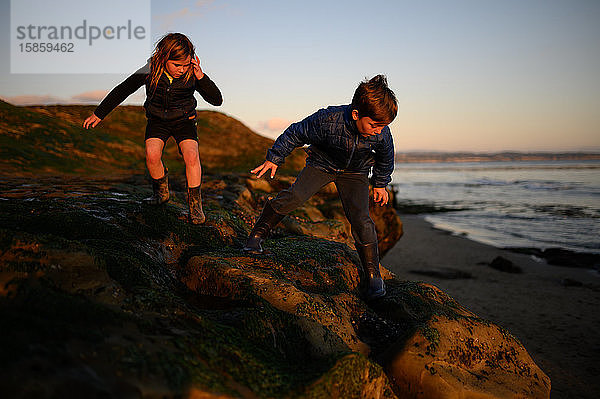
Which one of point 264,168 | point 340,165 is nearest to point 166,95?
point 264,168

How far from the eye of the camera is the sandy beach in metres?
5.42

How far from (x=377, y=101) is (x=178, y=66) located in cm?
238

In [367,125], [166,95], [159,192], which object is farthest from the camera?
[159,192]

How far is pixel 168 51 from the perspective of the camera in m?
4.52

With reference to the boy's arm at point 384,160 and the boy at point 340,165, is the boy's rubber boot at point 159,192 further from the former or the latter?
the boy's arm at point 384,160

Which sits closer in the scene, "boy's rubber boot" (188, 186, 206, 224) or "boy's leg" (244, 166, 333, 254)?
"boy's leg" (244, 166, 333, 254)

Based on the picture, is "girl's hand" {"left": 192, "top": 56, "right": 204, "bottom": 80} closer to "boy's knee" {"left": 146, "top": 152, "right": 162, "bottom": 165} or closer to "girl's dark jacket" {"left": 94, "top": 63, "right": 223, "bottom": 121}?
"girl's dark jacket" {"left": 94, "top": 63, "right": 223, "bottom": 121}

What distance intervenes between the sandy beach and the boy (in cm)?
285

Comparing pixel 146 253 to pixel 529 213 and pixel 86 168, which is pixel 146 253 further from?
pixel 529 213

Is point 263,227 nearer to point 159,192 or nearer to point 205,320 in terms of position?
point 159,192

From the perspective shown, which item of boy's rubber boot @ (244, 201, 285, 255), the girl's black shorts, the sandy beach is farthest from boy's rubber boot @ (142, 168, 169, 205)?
the sandy beach

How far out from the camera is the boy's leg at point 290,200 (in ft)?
14.9

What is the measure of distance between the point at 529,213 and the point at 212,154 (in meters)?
18.2

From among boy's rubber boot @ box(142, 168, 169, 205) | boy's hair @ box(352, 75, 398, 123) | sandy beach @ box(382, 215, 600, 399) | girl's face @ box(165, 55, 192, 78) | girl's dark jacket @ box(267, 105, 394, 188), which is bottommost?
sandy beach @ box(382, 215, 600, 399)
